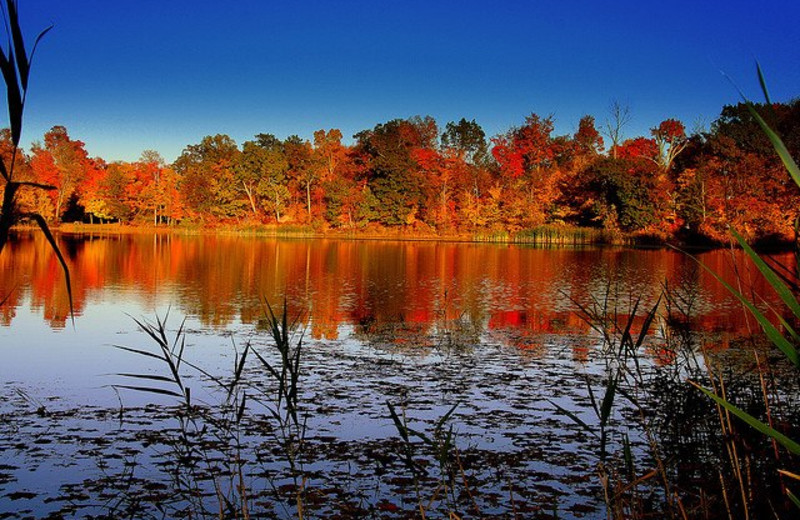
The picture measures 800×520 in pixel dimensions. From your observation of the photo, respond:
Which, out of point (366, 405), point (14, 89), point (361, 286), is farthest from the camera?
point (361, 286)

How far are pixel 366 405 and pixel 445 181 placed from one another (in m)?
51.8

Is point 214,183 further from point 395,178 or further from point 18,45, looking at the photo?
point 18,45

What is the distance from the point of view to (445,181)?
58406 mm

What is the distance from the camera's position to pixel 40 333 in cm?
1149

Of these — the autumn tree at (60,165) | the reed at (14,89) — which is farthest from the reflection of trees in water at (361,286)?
the autumn tree at (60,165)

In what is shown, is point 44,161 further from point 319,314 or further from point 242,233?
point 319,314

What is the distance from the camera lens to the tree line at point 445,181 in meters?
44.2

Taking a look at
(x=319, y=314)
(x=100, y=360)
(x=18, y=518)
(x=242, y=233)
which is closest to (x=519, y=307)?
(x=319, y=314)

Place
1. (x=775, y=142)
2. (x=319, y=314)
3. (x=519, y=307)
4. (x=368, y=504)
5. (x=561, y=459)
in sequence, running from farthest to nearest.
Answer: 1. (x=519, y=307)
2. (x=319, y=314)
3. (x=561, y=459)
4. (x=368, y=504)
5. (x=775, y=142)

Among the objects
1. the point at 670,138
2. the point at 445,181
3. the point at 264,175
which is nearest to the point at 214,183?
the point at 264,175

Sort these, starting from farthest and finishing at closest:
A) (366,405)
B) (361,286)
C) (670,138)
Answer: (670,138)
(361,286)
(366,405)

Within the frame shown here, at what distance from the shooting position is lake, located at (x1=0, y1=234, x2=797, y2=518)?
475 cm

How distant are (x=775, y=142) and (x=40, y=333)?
40.8ft

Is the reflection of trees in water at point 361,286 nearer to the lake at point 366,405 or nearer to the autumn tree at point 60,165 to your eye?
the lake at point 366,405
